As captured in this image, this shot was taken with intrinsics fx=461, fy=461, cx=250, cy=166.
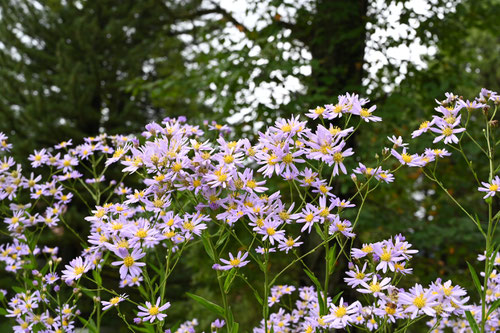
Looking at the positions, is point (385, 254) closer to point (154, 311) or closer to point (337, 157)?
point (337, 157)

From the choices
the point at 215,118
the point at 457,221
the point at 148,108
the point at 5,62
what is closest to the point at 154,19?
the point at 148,108

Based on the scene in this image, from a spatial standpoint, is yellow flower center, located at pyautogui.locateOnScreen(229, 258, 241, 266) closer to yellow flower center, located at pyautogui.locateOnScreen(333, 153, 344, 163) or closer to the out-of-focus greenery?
yellow flower center, located at pyautogui.locateOnScreen(333, 153, 344, 163)

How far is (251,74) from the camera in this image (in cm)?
462

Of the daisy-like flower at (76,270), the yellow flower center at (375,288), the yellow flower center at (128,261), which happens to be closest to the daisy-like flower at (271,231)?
the yellow flower center at (375,288)

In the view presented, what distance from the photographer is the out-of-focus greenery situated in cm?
451

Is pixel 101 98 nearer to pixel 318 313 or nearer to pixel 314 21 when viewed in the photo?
pixel 314 21

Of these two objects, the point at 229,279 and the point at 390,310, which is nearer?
the point at 390,310

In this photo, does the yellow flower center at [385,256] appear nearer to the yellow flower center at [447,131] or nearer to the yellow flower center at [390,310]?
the yellow flower center at [390,310]

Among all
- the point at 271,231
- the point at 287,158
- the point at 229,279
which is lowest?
the point at 229,279

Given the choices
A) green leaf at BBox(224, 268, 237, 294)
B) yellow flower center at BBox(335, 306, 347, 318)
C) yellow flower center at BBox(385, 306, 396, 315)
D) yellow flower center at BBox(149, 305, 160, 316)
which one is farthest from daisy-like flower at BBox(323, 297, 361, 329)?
yellow flower center at BBox(149, 305, 160, 316)

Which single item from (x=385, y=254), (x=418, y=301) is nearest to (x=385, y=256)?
(x=385, y=254)

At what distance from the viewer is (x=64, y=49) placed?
9.25 meters

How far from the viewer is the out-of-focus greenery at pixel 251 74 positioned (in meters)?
4.51

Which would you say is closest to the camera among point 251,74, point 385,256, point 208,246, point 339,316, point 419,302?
point 419,302
